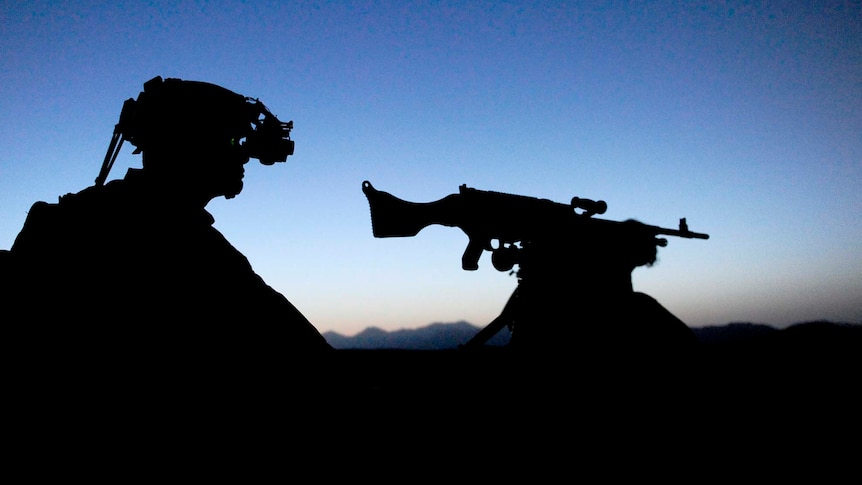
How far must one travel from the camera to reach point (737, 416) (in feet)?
11.9

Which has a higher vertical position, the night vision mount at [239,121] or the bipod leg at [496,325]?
the night vision mount at [239,121]

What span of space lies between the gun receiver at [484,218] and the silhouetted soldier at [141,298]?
10.2ft

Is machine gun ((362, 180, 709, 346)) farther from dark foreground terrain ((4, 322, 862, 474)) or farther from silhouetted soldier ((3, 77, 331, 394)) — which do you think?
silhouetted soldier ((3, 77, 331, 394))

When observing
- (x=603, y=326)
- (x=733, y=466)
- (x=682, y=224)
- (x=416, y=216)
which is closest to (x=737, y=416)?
(x=733, y=466)

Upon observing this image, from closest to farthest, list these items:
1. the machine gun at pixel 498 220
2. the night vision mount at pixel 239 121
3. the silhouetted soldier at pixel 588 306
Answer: the night vision mount at pixel 239 121 → the silhouetted soldier at pixel 588 306 → the machine gun at pixel 498 220

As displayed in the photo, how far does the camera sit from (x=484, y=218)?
4.51 meters

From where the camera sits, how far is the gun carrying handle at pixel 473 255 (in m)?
4.50

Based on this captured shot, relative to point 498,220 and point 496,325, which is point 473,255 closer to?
point 498,220

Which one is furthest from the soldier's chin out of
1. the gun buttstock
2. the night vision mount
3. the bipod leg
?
the bipod leg

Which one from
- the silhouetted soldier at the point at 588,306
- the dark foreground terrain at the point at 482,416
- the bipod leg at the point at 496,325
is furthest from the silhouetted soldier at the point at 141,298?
the bipod leg at the point at 496,325

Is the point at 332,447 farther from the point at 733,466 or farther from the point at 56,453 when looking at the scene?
the point at 733,466

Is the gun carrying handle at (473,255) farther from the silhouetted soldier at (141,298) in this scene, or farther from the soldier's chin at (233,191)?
the silhouetted soldier at (141,298)

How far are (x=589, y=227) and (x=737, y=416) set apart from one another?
89.2 inches

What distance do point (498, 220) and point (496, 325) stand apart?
1213 mm
